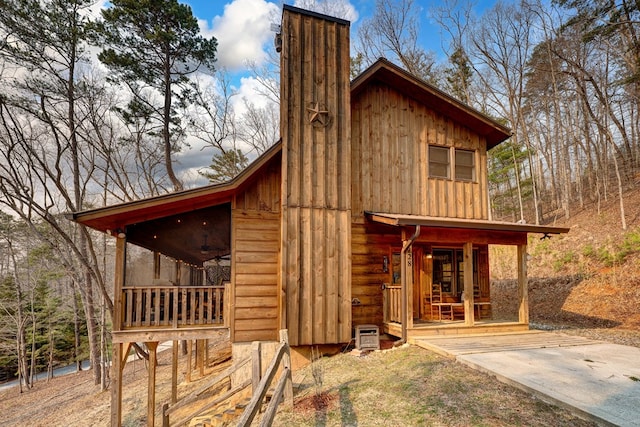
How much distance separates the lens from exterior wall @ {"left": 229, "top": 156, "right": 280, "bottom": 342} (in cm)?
816

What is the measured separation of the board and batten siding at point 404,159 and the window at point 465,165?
0.45 feet

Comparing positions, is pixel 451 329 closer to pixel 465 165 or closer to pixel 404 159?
pixel 404 159

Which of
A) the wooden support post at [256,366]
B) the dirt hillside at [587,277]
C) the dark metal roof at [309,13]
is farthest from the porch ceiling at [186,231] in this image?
the dirt hillside at [587,277]

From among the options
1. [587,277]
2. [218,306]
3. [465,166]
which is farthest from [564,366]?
[587,277]

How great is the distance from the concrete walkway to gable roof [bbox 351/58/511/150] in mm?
5709

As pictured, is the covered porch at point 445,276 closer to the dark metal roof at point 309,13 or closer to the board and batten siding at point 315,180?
the board and batten siding at point 315,180

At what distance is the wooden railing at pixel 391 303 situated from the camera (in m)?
8.75

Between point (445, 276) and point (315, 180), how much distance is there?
515cm

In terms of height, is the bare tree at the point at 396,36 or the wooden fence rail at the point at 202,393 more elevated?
the bare tree at the point at 396,36

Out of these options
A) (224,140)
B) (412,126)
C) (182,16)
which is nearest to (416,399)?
(412,126)

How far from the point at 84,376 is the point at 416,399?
23997 millimetres

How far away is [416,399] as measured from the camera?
16.2 ft

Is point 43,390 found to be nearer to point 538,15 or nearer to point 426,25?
point 426,25

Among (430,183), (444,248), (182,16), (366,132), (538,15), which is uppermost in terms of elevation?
(538,15)
